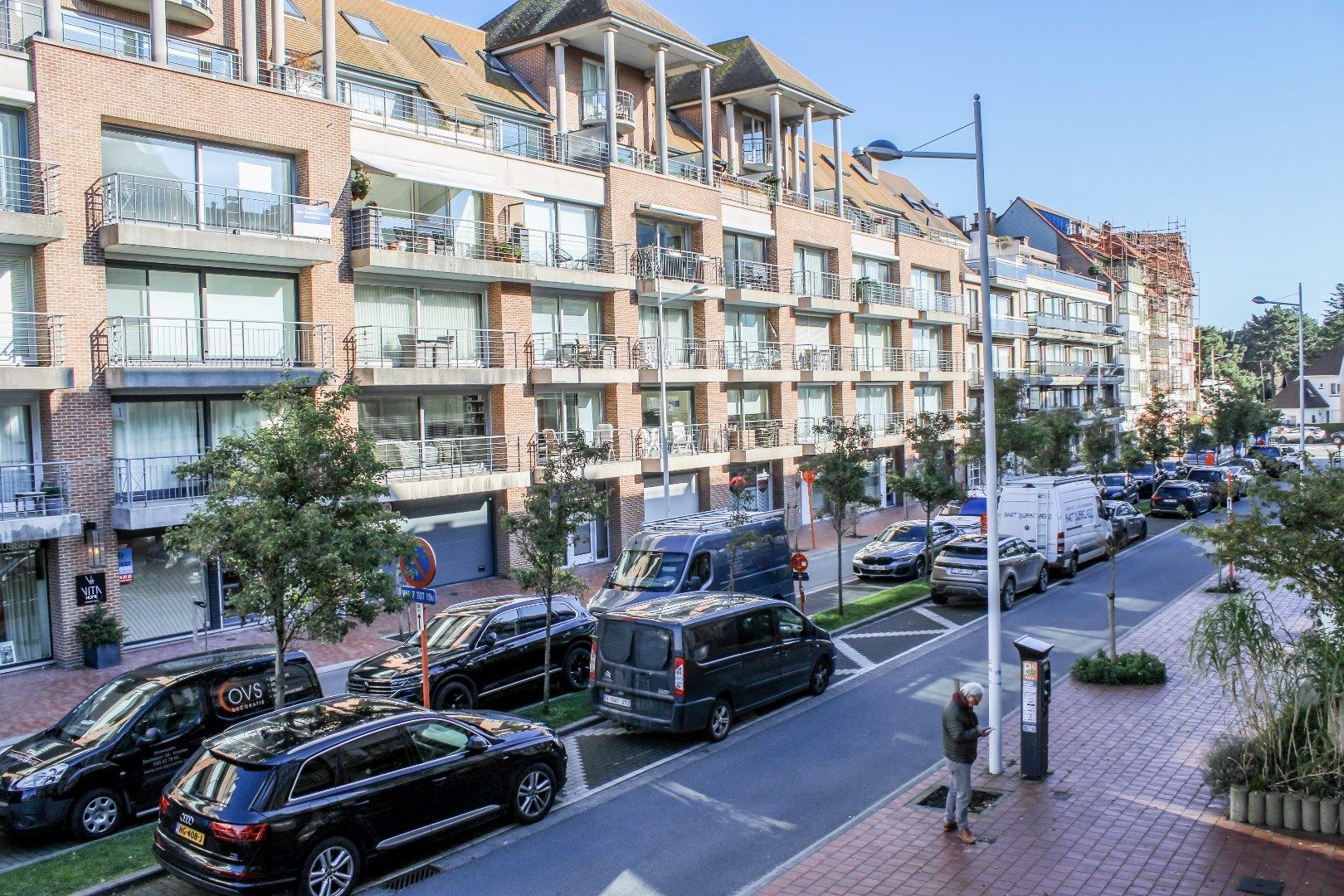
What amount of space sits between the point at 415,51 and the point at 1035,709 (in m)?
26.4

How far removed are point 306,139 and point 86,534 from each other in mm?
9614

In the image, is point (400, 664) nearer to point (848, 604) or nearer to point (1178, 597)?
point (848, 604)

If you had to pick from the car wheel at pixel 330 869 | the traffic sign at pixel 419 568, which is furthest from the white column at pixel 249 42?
the car wheel at pixel 330 869

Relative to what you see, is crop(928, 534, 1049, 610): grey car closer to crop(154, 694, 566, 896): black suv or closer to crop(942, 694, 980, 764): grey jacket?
crop(942, 694, 980, 764): grey jacket

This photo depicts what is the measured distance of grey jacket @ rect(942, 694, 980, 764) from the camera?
1009 centimetres

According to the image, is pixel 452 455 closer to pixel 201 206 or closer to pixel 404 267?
pixel 404 267

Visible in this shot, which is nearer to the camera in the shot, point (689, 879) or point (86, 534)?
point (689, 879)

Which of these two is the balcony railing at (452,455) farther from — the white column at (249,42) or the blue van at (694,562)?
the white column at (249,42)

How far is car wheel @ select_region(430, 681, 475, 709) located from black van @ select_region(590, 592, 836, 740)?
2068 millimetres

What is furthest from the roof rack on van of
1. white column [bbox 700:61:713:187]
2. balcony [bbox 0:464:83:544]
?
white column [bbox 700:61:713:187]

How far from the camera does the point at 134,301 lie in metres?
21.1

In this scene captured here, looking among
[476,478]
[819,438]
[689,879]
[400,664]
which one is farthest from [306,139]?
[819,438]

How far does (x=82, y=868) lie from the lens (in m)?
10.1

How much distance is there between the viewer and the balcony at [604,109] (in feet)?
109
